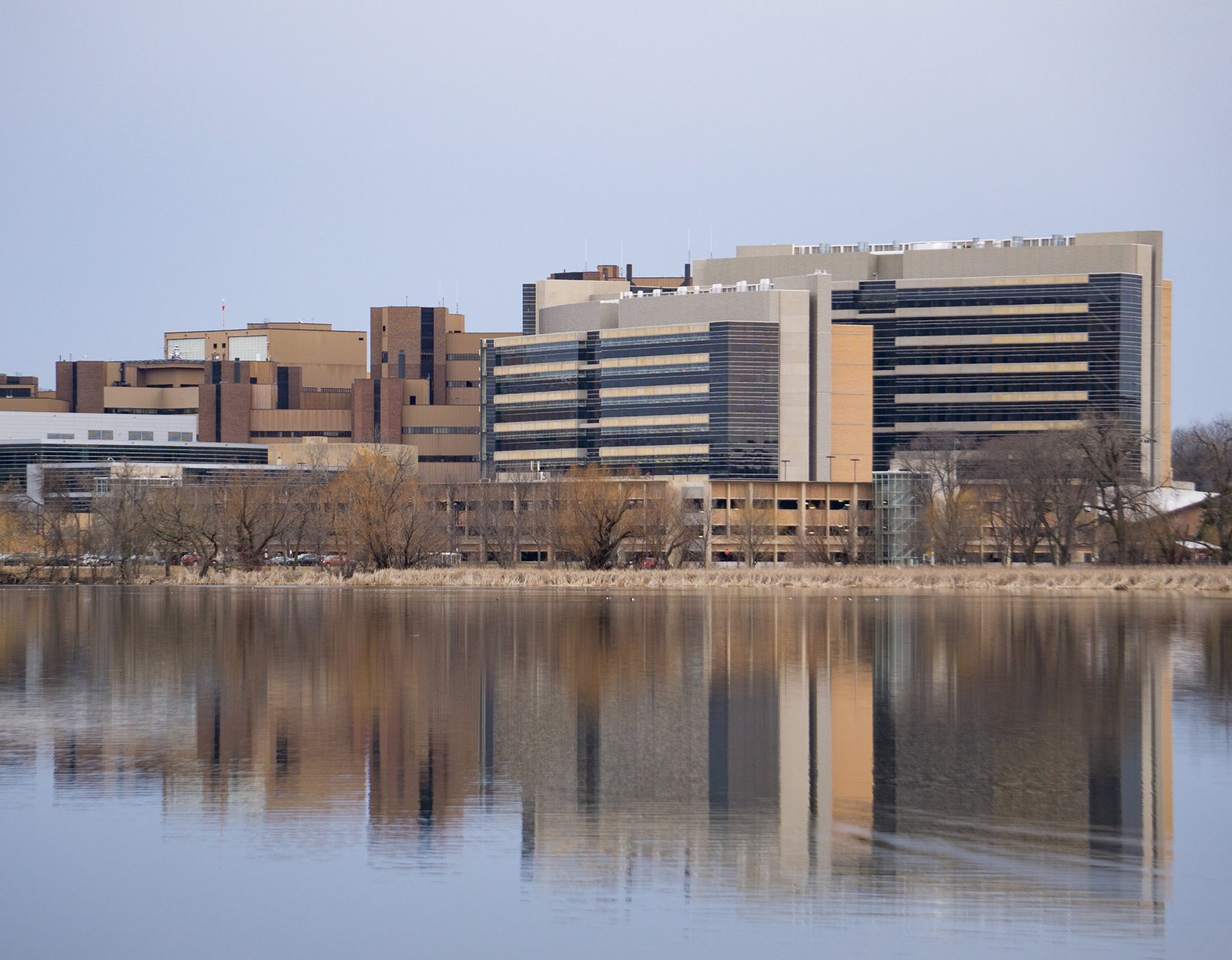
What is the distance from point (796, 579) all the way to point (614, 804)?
7692 centimetres

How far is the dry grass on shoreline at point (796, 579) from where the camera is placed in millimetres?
90938

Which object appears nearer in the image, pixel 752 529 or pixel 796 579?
pixel 796 579

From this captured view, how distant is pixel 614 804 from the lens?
23047 millimetres

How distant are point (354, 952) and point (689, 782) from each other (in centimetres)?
935

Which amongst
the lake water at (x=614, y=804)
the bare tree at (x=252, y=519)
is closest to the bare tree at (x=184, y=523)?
the bare tree at (x=252, y=519)

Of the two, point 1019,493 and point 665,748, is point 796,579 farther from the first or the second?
point 665,748

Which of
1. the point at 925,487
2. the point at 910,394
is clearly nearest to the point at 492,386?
the point at 910,394

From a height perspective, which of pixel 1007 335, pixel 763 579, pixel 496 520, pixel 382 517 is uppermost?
pixel 1007 335

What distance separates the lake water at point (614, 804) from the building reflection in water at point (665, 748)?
102 millimetres

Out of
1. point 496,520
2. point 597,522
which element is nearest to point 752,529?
point 496,520

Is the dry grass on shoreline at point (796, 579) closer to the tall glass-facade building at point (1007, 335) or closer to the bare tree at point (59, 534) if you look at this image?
the bare tree at point (59, 534)

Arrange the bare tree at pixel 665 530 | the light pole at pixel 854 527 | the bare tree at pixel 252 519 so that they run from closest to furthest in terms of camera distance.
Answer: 1. the bare tree at pixel 252 519
2. the bare tree at pixel 665 530
3. the light pole at pixel 854 527

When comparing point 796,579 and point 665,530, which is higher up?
point 665,530

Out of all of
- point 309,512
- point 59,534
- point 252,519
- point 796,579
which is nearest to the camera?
point 796,579
